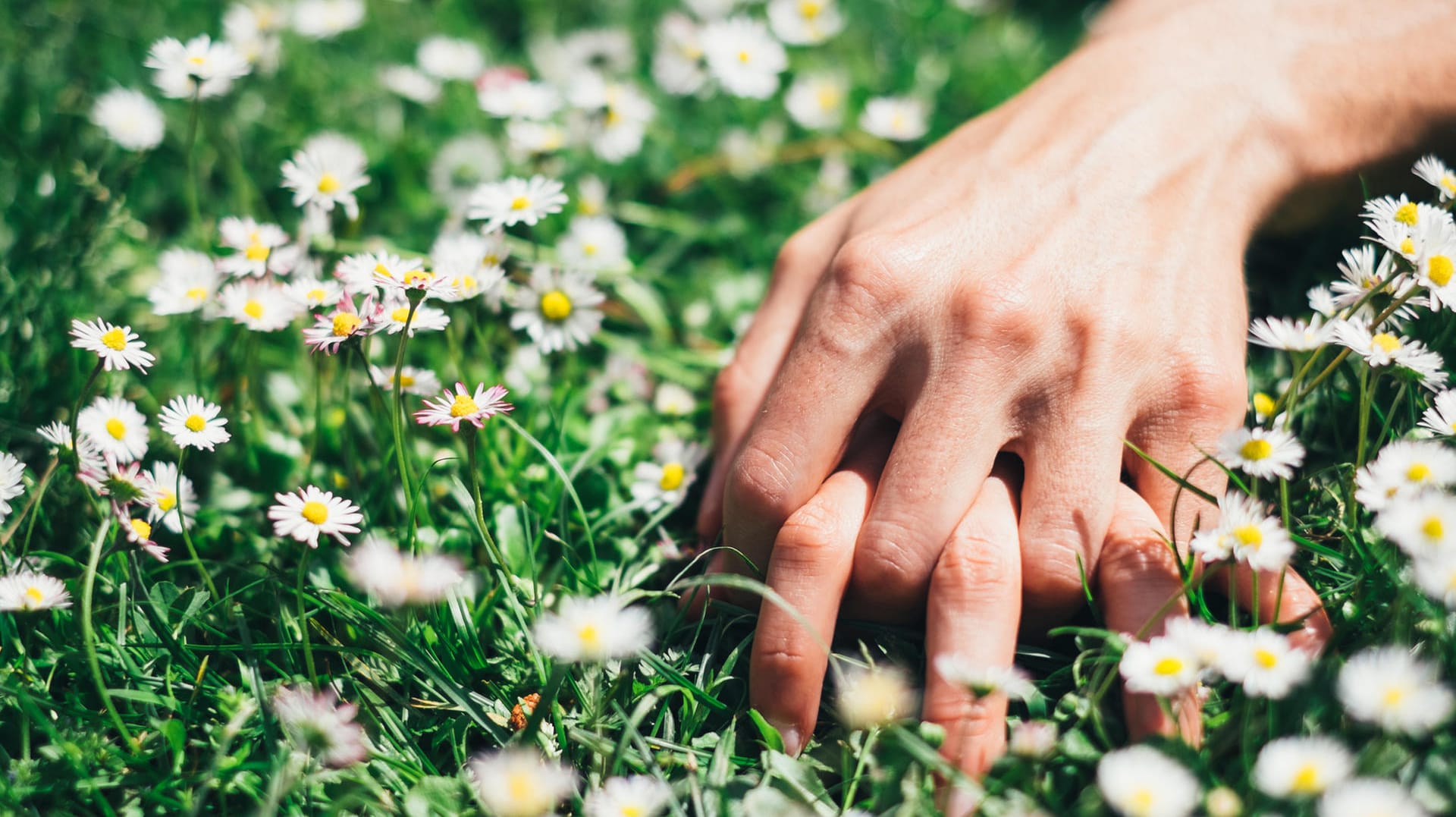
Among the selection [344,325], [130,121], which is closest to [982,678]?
[344,325]

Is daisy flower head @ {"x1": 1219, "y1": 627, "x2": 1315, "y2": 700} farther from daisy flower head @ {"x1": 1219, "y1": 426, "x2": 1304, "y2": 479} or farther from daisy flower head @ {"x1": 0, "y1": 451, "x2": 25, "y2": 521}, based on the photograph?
daisy flower head @ {"x1": 0, "y1": 451, "x2": 25, "y2": 521}

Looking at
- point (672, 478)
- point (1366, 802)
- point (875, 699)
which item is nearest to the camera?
point (1366, 802)

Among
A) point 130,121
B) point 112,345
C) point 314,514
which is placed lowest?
point 314,514

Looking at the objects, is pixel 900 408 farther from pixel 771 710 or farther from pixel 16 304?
pixel 16 304

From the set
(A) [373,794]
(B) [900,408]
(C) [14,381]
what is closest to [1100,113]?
(B) [900,408]

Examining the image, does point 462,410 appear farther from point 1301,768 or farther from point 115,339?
point 1301,768

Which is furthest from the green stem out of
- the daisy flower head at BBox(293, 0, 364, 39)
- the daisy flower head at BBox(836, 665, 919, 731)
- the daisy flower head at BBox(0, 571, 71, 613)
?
the daisy flower head at BBox(293, 0, 364, 39)
